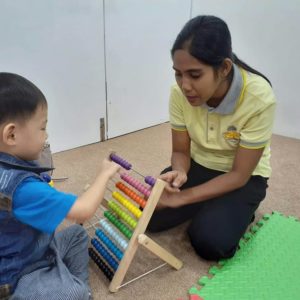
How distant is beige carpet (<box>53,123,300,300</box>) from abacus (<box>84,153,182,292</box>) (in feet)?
0.14

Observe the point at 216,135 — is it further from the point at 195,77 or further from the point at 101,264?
the point at 101,264

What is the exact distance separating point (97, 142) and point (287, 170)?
4.04 feet

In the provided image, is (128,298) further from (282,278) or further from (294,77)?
(294,77)

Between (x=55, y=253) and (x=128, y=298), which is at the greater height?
(x=55, y=253)

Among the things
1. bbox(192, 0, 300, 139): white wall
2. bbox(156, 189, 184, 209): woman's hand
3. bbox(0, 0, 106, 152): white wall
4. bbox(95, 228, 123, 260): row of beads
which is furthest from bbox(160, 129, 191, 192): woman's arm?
bbox(192, 0, 300, 139): white wall

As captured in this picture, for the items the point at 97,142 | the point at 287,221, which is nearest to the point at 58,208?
the point at 287,221

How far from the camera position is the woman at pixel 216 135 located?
3.19 ft

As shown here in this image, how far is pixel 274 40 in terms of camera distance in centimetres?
234

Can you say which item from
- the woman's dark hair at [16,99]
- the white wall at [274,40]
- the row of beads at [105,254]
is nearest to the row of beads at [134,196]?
the row of beads at [105,254]

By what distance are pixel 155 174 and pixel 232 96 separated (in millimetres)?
833

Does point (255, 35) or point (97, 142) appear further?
point (255, 35)

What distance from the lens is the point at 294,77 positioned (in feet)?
7.64

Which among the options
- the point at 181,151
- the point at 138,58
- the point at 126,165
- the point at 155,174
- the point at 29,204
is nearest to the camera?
the point at 29,204

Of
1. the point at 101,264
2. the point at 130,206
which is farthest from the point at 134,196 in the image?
the point at 101,264
